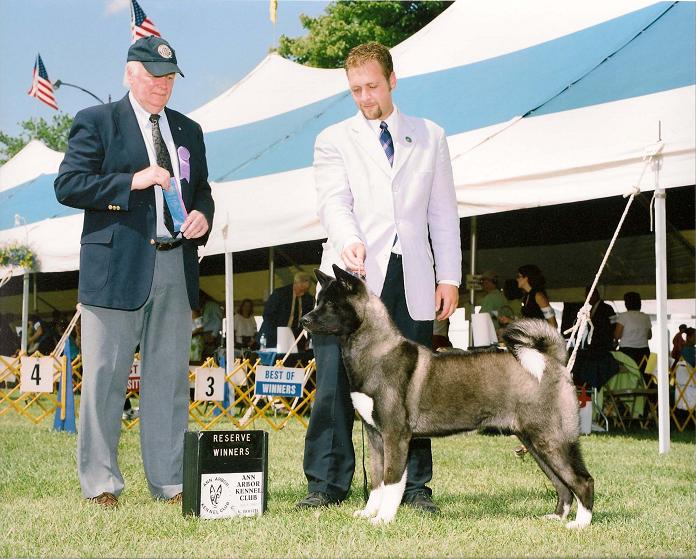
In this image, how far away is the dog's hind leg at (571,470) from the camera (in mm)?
3611

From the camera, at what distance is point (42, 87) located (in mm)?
11406

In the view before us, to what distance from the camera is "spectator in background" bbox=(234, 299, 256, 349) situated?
516 inches

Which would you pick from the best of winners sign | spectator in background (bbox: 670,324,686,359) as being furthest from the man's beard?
spectator in background (bbox: 670,324,686,359)

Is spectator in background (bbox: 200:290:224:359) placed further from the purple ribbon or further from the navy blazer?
the navy blazer

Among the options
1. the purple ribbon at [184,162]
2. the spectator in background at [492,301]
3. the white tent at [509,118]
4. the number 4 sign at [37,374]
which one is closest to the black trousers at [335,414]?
the purple ribbon at [184,162]

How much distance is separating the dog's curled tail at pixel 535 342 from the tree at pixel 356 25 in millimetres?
18552

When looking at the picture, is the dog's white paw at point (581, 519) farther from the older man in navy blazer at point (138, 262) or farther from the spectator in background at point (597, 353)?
the spectator in background at point (597, 353)

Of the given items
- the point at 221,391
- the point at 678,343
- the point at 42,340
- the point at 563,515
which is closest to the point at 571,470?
the point at 563,515

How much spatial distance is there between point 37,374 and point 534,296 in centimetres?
531

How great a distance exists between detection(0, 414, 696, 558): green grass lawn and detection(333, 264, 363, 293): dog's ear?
104 centimetres

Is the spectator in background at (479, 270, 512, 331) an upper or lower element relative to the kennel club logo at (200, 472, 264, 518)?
upper

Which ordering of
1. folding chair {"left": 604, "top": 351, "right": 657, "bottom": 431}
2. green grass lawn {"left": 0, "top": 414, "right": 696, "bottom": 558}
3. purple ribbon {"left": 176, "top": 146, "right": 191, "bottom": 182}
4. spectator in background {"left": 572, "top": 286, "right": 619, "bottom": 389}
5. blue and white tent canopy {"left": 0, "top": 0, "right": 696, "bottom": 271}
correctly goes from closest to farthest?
green grass lawn {"left": 0, "top": 414, "right": 696, "bottom": 558} → purple ribbon {"left": 176, "top": 146, "right": 191, "bottom": 182} → blue and white tent canopy {"left": 0, "top": 0, "right": 696, "bottom": 271} → spectator in background {"left": 572, "top": 286, "right": 619, "bottom": 389} → folding chair {"left": 604, "top": 351, "right": 657, "bottom": 431}

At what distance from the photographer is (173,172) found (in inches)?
163

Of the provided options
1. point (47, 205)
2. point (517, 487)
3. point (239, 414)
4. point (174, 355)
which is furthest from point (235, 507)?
point (47, 205)
